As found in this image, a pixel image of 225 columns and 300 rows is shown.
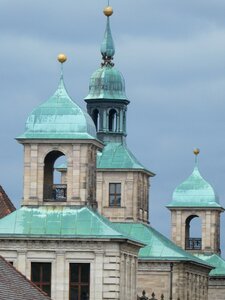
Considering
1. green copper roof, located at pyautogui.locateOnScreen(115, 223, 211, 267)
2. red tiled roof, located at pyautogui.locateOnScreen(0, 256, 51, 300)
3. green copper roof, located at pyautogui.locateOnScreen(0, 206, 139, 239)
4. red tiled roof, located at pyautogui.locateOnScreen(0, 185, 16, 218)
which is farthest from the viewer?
green copper roof, located at pyautogui.locateOnScreen(115, 223, 211, 267)

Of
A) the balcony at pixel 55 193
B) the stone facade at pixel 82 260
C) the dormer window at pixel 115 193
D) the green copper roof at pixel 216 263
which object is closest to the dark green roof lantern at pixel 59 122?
the balcony at pixel 55 193

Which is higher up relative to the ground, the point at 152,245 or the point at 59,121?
the point at 59,121

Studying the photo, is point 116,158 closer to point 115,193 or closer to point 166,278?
point 115,193

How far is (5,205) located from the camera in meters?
125

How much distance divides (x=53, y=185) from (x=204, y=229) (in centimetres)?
5946

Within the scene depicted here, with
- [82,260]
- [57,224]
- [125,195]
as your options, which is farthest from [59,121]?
[125,195]

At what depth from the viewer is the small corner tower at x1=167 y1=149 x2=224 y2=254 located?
170 m

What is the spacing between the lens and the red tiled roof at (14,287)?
234 feet

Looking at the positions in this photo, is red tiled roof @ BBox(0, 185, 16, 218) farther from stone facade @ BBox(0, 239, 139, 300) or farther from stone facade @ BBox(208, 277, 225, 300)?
stone facade @ BBox(208, 277, 225, 300)

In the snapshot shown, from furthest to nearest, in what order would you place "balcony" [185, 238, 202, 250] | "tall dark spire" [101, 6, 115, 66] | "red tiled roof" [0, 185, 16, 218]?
"balcony" [185, 238, 202, 250], "tall dark spire" [101, 6, 115, 66], "red tiled roof" [0, 185, 16, 218]

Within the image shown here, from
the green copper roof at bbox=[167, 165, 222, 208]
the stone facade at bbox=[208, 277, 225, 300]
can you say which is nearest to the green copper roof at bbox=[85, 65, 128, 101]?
the green copper roof at bbox=[167, 165, 222, 208]

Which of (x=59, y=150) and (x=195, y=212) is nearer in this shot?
(x=59, y=150)

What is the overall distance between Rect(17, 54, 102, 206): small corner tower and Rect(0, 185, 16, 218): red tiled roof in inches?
360

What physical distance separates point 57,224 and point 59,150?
3733 millimetres
